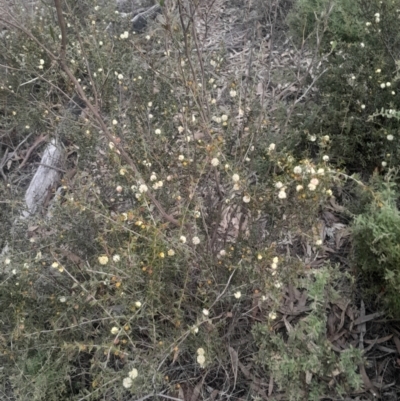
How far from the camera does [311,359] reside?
1977mm

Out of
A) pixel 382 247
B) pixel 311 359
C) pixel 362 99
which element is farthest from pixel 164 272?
pixel 362 99

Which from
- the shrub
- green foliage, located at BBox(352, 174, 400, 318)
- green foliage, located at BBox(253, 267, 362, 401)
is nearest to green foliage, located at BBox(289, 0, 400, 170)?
the shrub

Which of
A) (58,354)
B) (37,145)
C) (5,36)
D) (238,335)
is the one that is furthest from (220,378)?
(5,36)

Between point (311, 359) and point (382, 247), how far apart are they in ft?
2.04

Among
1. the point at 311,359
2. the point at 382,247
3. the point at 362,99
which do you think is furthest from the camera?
the point at 362,99

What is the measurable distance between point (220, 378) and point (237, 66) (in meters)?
2.80

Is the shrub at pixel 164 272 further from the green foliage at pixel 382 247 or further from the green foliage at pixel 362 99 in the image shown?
the green foliage at pixel 362 99

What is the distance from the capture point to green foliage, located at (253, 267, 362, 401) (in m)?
2.00

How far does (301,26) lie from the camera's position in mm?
3652

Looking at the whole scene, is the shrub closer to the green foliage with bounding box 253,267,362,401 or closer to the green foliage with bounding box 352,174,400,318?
the green foliage with bounding box 253,267,362,401

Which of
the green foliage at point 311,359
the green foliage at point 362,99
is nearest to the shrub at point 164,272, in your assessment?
the green foliage at point 311,359

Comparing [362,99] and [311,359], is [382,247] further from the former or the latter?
[362,99]

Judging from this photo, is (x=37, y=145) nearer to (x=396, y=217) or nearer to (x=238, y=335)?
(x=238, y=335)

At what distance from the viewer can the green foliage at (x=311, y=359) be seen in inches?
78.6
